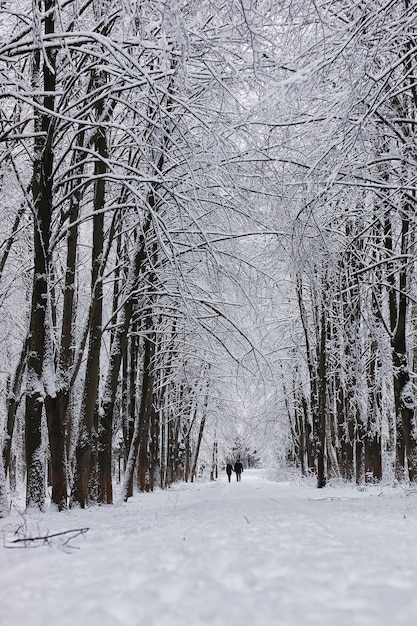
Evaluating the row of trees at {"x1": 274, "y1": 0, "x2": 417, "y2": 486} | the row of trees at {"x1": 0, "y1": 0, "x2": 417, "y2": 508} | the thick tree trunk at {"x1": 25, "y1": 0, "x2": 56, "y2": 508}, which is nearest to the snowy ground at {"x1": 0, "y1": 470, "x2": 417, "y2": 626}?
the thick tree trunk at {"x1": 25, "y1": 0, "x2": 56, "y2": 508}

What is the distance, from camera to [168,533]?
4945 mm

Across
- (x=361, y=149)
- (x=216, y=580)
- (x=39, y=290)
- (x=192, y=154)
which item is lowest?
(x=216, y=580)

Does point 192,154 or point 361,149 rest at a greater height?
point 192,154

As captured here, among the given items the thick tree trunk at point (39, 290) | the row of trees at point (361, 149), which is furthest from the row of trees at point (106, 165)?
the row of trees at point (361, 149)

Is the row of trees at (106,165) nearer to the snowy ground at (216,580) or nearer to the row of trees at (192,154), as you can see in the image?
the row of trees at (192,154)

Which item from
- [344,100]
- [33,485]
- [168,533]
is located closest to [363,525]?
[168,533]

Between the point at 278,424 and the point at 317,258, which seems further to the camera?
the point at 278,424

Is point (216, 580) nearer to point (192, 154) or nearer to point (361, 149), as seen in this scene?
point (361, 149)

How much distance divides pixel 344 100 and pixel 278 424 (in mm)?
33012

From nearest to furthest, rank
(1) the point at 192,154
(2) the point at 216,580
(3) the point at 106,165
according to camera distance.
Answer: (2) the point at 216,580, (1) the point at 192,154, (3) the point at 106,165

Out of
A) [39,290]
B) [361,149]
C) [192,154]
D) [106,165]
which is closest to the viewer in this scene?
[361,149]

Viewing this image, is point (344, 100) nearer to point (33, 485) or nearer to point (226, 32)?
point (226, 32)

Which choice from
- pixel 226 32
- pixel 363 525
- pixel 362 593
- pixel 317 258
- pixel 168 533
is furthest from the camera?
pixel 317 258

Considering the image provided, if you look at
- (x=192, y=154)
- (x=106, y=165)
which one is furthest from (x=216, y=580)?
(x=106, y=165)
